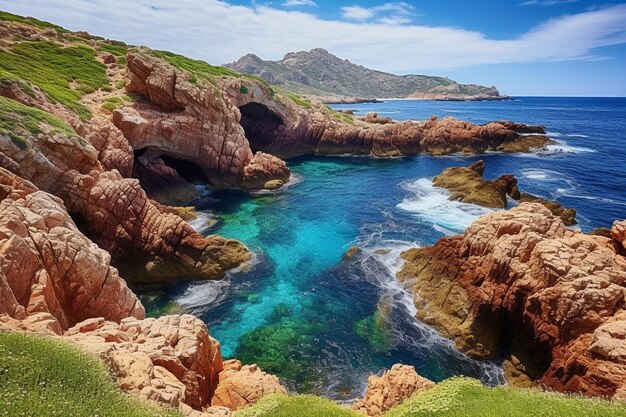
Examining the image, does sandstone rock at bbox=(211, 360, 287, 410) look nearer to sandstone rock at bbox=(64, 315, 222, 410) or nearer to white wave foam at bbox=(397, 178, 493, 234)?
sandstone rock at bbox=(64, 315, 222, 410)

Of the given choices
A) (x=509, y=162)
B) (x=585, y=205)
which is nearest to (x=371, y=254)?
(x=585, y=205)

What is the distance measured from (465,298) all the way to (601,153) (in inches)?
3090

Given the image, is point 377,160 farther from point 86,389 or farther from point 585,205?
point 86,389

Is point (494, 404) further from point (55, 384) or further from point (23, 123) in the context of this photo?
point (23, 123)

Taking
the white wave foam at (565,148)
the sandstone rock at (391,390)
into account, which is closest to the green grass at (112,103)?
the sandstone rock at (391,390)

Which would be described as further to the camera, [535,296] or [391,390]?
[535,296]

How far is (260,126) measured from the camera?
78625 millimetres

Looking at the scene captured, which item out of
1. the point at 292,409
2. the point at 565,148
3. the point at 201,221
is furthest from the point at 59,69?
the point at 565,148

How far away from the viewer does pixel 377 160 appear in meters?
80.1

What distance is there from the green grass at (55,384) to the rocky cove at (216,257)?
0.79m

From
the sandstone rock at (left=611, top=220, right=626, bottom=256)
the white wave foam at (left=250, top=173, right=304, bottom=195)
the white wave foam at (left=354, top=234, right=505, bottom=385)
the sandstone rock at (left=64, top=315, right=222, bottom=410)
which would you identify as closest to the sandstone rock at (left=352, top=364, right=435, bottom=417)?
the sandstone rock at (left=64, top=315, right=222, bottom=410)

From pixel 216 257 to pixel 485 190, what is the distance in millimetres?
36138

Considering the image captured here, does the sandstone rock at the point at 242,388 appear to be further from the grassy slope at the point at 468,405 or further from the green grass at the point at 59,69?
the green grass at the point at 59,69

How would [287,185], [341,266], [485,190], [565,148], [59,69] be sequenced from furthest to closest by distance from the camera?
1. [565,148]
2. [287,185]
3. [485,190]
4. [59,69]
5. [341,266]
